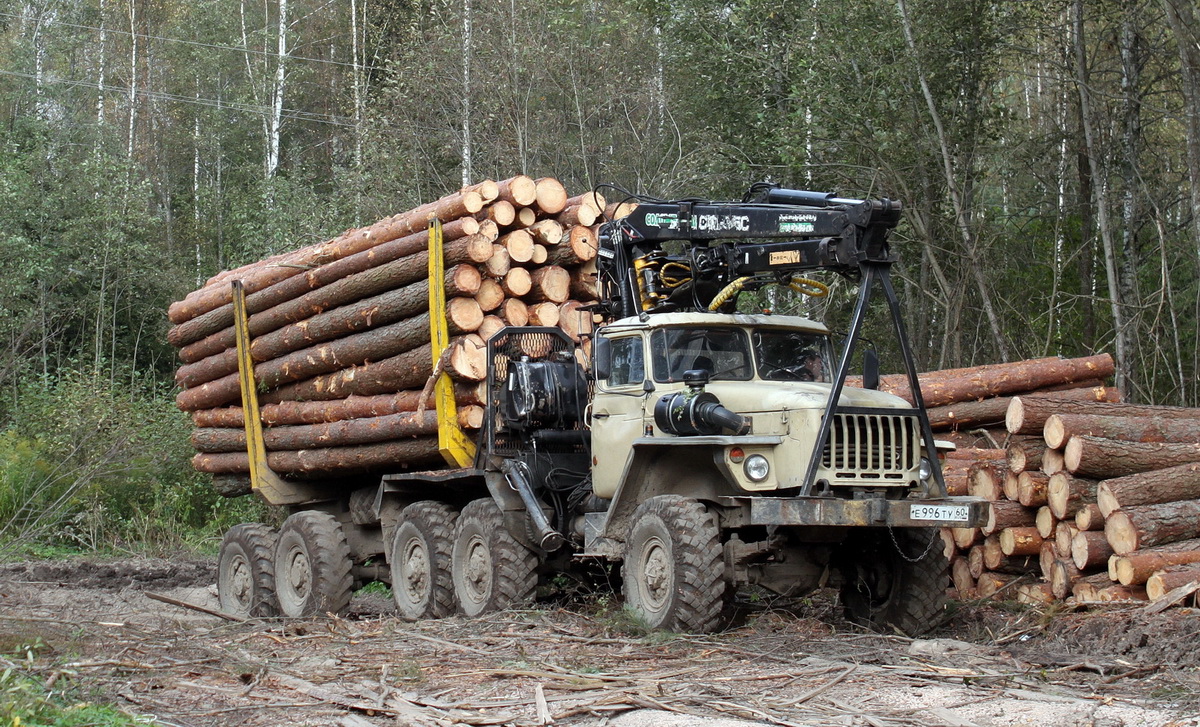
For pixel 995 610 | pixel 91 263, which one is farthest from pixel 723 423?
pixel 91 263

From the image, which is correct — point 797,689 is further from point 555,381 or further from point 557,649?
point 555,381

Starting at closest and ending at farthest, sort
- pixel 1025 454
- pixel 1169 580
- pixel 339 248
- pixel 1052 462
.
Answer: pixel 1169 580 → pixel 1052 462 → pixel 1025 454 → pixel 339 248

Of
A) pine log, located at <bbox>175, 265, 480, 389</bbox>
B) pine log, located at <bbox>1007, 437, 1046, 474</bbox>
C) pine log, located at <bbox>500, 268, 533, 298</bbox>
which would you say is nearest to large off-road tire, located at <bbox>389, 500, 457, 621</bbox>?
pine log, located at <bbox>175, 265, 480, 389</bbox>

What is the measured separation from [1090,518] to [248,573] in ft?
29.5

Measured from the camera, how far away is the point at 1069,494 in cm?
1097

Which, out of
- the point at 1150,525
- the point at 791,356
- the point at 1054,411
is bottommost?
the point at 1150,525

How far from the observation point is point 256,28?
39156 mm

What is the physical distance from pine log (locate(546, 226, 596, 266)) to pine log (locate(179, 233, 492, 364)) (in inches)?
35.2

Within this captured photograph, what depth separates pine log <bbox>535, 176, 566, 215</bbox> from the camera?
12.6m

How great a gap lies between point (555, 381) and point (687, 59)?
14175mm

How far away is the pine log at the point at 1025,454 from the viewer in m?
11.5

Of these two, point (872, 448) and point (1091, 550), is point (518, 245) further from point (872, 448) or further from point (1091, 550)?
point (1091, 550)

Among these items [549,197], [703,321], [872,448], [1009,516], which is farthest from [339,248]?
[1009,516]

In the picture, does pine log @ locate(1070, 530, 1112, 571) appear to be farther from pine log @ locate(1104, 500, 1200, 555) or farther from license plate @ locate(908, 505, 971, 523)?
license plate @ locate(908, 505, 971, 523)
